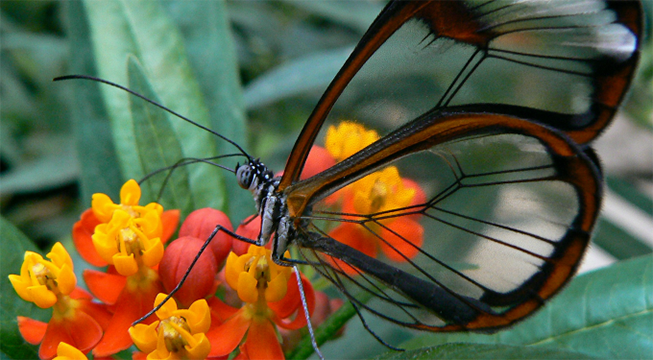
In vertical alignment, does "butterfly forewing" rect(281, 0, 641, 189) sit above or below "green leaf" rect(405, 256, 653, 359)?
above

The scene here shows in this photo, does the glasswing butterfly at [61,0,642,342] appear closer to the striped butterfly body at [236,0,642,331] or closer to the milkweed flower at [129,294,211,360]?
the striped butterfly body at [236,0,642,331]

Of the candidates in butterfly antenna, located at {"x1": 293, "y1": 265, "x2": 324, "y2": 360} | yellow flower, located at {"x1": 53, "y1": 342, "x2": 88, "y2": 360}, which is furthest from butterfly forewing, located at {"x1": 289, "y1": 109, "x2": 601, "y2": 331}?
yellow flower, located at {"x1": 53, "y1": 342, "x2": 88, "y2": 360}

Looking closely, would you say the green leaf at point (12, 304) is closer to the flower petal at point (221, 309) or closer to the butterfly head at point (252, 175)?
the flower petal at point (221, 309)

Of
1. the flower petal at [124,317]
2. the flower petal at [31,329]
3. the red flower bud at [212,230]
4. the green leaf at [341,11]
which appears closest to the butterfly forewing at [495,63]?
the red flower bud at [212,230]

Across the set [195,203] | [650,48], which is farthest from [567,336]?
[650,48]

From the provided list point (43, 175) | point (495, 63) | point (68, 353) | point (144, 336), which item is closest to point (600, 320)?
point (495, 63)

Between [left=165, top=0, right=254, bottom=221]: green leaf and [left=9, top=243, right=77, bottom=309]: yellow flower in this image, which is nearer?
[left=9, top=243, right=77, bottom=309]: yellow flower

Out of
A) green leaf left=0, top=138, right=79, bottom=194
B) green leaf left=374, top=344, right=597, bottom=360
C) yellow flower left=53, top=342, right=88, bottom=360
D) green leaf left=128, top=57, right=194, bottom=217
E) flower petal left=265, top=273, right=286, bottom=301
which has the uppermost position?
green leaf left=0, top=138, right=79, bottom=194

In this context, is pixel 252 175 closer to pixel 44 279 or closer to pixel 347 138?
pixel 347 138
